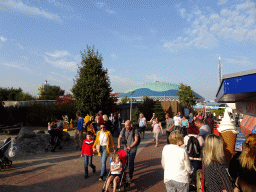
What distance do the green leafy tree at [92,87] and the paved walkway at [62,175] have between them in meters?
6.56

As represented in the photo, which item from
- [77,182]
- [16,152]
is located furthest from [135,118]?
[77,182]

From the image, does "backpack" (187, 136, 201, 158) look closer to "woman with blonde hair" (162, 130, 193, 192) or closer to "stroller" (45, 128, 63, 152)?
"woman with blonde hair" (162, 130, 193, 192)

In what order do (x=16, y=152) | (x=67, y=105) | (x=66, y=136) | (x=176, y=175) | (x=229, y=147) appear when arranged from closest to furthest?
(x=176, y=175), (x=229, y=147), (x=16, y=152), (x=66, y=136), (x=67, y=105)

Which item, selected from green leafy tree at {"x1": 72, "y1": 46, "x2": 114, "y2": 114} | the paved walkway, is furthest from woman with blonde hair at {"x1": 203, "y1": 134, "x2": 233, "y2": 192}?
green leafy tree at {"x1": 72, "y1": 46, "x2": 114, "y2": 114}

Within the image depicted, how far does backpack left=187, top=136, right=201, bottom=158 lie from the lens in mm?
5395

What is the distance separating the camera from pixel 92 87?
51.0 feet

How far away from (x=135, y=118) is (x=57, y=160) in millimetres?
18096

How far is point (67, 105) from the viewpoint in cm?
2312

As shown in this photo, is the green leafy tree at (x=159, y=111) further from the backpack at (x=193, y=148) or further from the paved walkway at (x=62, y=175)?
the backpack at (x=193, y=148)

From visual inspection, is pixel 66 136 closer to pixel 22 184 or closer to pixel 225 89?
pixel 22 184

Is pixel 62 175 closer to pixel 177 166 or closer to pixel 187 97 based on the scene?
pixel 177 166

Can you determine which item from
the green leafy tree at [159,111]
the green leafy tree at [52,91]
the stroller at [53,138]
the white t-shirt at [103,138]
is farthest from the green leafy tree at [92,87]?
the green leafy tree at [52,91]

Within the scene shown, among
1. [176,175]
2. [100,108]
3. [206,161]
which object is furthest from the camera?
[100,108]

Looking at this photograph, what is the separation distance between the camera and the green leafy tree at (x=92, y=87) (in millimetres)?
15531
